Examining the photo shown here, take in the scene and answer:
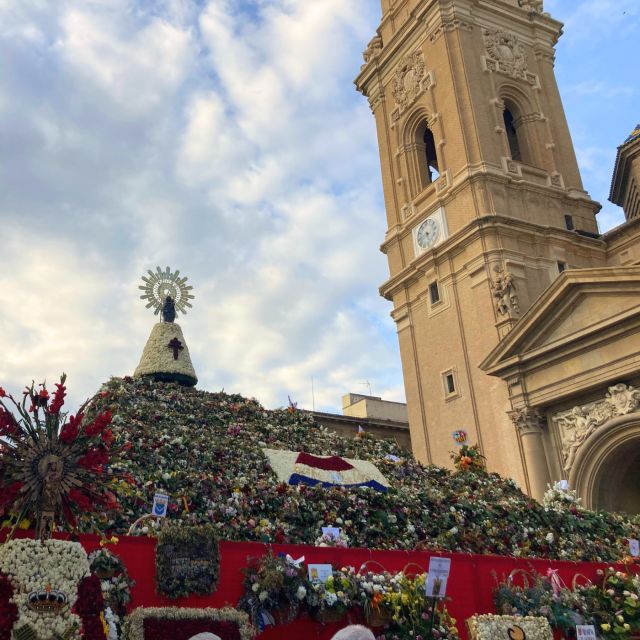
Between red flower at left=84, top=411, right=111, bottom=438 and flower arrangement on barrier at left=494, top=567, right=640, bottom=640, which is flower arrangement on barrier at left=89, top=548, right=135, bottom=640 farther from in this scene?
flower arrangement on barrier at left=494, top=567, right=640, bottom=640

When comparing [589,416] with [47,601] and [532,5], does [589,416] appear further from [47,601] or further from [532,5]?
[532,5]

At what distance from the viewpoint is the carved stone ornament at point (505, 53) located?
3573 centimetres

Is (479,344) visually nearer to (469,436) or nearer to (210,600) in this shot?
(469,436)

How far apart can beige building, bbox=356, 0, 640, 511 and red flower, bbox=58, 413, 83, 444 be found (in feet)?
57.0

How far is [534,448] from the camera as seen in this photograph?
2452 cm

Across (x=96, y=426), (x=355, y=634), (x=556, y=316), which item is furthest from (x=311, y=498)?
(x=556, y=316)

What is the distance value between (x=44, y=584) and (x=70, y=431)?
1.81 metres

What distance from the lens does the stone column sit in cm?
2425

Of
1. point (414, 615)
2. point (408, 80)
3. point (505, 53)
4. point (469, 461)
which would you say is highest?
point (505, 53)

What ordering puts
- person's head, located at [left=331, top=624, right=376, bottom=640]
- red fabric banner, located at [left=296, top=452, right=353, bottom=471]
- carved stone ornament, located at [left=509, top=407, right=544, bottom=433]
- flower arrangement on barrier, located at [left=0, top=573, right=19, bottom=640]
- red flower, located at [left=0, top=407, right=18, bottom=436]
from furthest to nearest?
carved stone ornament, located at [left=509, top=407, right=544, bottom=433], red fabric banner, located at [left=296, top=452, right=353, bottom=471], red flower, located at [left=0, top=407, right=18, bottom=436], flower arrangement on barrier, located at [left=0, top=573, right=19, bottom=640], person's head, located at [left=331, top=624, right=376, bottom=640]

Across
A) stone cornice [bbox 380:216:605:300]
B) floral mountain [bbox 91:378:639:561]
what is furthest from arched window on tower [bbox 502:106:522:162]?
floral mountain [bbox 91:378:639:561]

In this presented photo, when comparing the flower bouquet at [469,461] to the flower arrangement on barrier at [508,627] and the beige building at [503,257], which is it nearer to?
the beige building at [503,257]

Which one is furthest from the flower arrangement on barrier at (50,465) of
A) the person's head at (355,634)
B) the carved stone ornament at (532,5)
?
the carved stone ornament at (532,5)

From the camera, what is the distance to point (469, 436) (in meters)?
28.9
